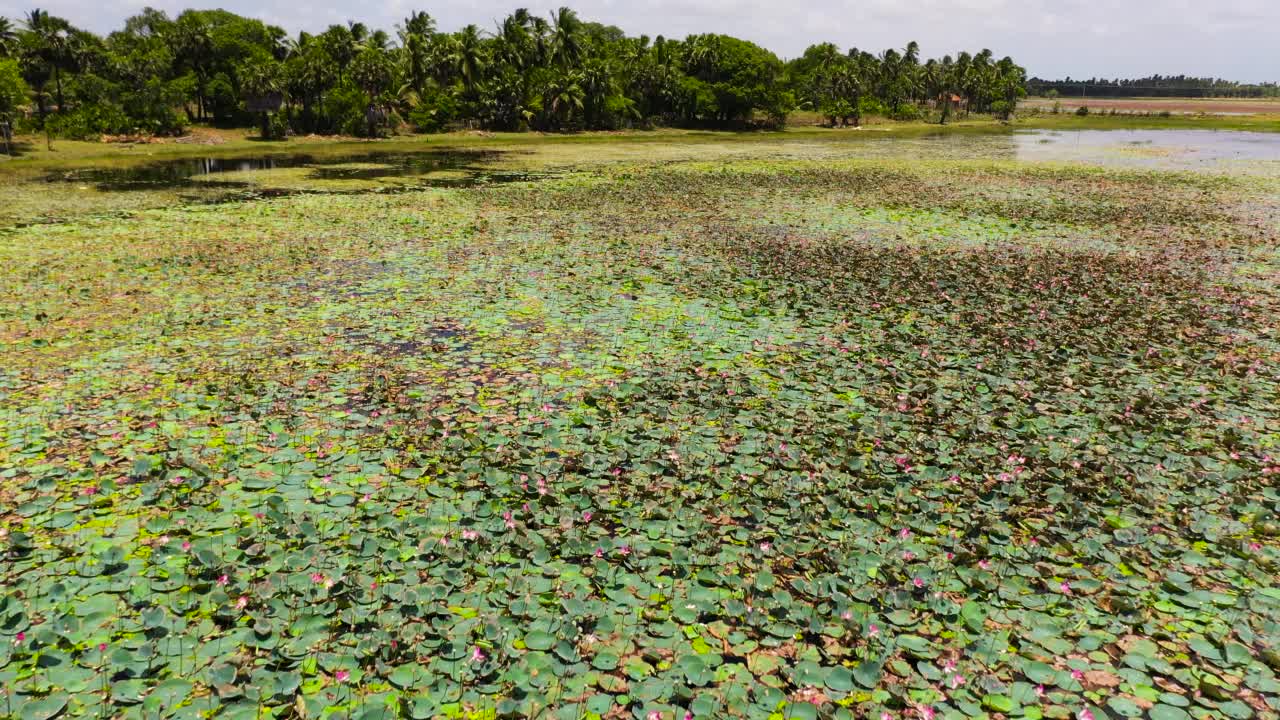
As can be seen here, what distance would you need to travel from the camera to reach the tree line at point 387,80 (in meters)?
51.6

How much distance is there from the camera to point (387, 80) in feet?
204

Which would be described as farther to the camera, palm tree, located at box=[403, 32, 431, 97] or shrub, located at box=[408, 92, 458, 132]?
palm tree, located at box=[403, 32, 431, 97]

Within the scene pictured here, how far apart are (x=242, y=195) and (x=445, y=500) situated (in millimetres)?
24066

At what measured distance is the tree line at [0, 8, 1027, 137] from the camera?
169 feet

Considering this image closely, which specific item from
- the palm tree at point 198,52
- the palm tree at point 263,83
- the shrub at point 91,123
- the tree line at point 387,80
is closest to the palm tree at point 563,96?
the tree line at point 387,80

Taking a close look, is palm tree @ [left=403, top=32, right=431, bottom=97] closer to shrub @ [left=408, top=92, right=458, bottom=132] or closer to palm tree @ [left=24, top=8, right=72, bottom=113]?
shrub @ [left=408, top=92, right=458, bottom=132]

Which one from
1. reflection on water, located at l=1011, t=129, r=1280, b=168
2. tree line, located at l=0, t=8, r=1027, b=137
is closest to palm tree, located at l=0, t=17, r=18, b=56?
tree line, located at l=0, t=8, r=1027, b=137

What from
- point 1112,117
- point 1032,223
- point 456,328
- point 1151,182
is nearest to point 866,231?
point 1032,223

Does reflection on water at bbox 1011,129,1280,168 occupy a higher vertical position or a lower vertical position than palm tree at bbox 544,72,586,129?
lower

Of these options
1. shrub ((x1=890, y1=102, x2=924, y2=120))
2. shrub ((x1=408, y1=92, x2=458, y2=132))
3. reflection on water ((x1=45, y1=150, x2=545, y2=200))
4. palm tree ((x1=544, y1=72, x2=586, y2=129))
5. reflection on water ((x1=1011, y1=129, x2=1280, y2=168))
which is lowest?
reflection on water ((x1=45, y1=150, x2=545, y2=200))

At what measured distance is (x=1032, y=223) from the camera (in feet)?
69.5

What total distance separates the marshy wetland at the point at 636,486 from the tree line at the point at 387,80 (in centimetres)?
4163

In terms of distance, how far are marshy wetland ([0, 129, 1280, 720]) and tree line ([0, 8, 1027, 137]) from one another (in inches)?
1639

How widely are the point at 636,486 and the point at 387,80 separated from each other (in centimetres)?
6433
